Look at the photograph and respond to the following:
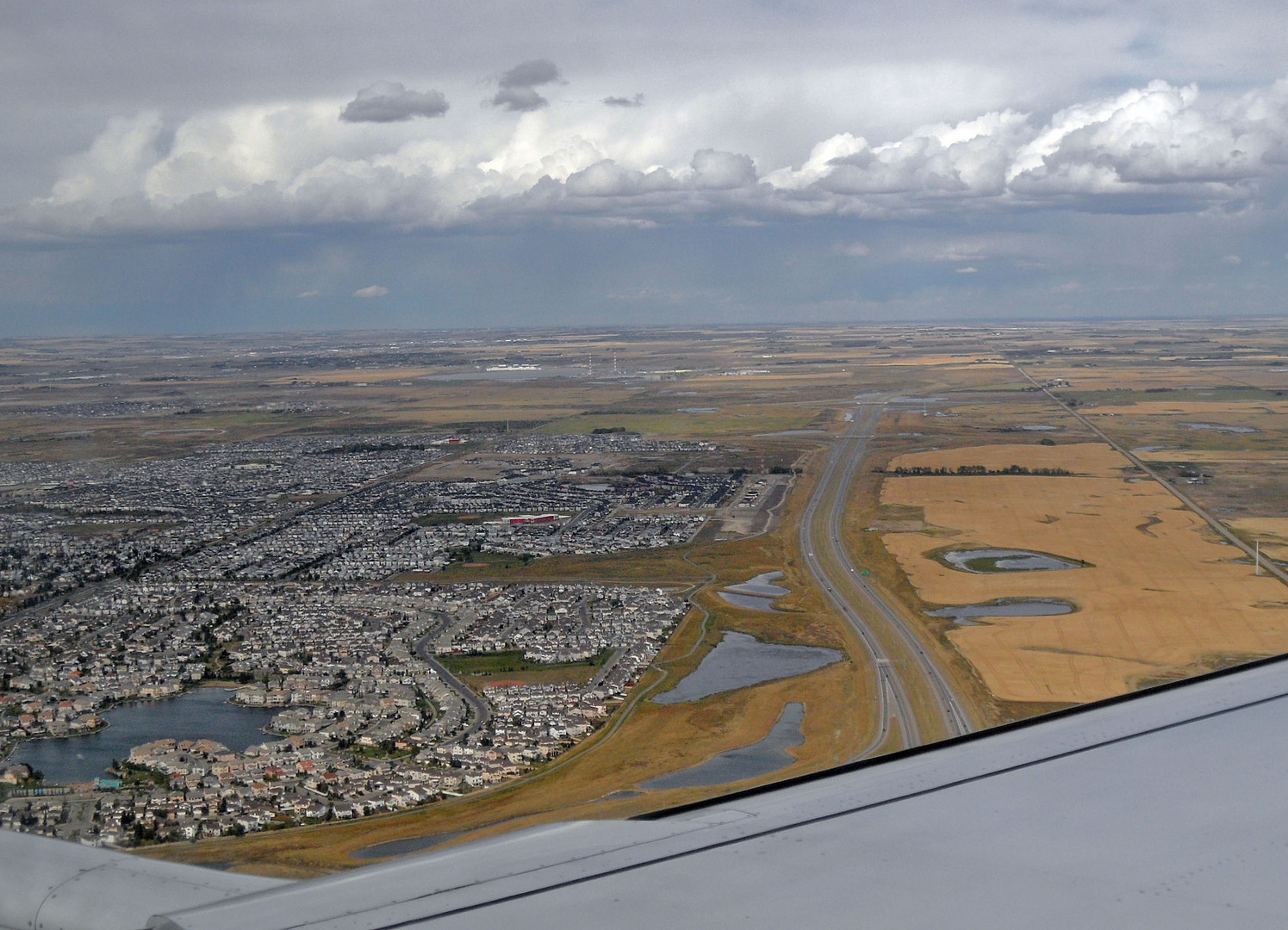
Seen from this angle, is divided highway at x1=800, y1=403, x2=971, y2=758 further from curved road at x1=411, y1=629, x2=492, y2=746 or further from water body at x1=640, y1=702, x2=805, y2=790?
curved road at x1=411, y1=629, x2=492, y2=746

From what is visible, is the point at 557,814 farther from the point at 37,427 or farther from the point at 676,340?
the point at 676,340

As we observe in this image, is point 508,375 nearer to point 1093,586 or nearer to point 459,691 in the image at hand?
point 1093,586

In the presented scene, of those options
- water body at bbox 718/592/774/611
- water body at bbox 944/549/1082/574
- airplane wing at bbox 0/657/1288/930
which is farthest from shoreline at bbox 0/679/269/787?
water body at bbox 944/549/1082/574

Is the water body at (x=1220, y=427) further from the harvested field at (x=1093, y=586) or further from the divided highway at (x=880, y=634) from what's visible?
the divided highway at (x=880, y=634)

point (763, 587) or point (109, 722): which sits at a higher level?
point (109, 722)

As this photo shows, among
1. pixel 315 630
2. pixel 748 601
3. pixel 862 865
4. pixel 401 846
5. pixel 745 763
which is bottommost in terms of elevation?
pixel 748 601

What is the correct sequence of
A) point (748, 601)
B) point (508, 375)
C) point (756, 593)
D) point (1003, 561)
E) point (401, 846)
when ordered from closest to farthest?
point (401, 846)
point (748, 601)
point (756, 593)
point (1003, 561)
point (508, 375)

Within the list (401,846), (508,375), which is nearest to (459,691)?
(401,846)

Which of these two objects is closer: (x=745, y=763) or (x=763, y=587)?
(x=745, y=763)
